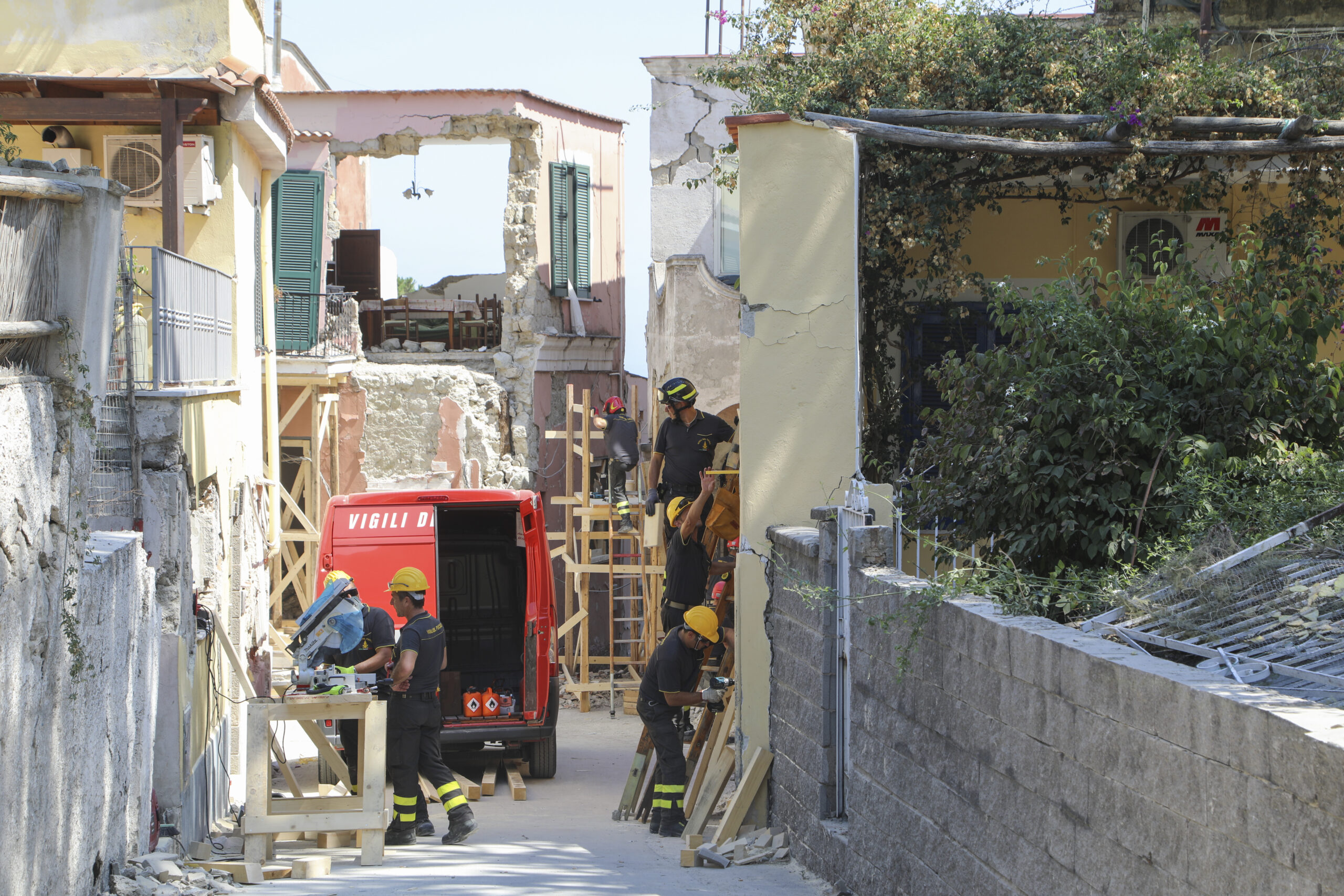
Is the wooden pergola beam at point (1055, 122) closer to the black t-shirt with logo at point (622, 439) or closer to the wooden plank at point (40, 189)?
the wooden plank at point (40, 189)

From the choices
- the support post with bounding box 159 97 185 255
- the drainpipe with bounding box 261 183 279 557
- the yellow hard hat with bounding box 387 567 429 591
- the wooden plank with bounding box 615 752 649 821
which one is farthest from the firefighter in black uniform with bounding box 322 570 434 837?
the drainpipe with bounding box 261 183 279 557

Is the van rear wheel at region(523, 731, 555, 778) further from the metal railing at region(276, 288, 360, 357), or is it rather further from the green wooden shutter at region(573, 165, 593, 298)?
the green wooden shutter at region(573, 165, 593, 298)

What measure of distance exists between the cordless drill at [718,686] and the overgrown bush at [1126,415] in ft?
7.85

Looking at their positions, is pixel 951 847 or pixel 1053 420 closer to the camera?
pixel 951 847

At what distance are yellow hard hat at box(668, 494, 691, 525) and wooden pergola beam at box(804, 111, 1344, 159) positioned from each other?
11.1 feet

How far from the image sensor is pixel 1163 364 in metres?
6.67

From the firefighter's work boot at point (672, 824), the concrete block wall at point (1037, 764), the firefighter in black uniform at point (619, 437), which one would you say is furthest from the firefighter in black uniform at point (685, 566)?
the firefighter in black uniform at point (619, 437)

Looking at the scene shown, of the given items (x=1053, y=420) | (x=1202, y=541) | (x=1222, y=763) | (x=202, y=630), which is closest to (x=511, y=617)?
(x=202, y=630)

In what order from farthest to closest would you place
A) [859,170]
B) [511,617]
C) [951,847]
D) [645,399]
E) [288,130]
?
1. [645,399]
2. [288,130]
3. [511,617]
4. [859,170]
5. [951,847]

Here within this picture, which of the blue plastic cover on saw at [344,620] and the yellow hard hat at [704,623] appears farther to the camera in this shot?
the yellow hard hat at [704,623]

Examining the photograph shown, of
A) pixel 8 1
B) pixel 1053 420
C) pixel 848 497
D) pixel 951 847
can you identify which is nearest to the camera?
pixel 951 847

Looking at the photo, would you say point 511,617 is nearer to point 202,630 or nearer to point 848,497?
point 202,630

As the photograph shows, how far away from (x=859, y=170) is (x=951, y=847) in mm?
5116

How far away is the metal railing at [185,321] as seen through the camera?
335 inches
